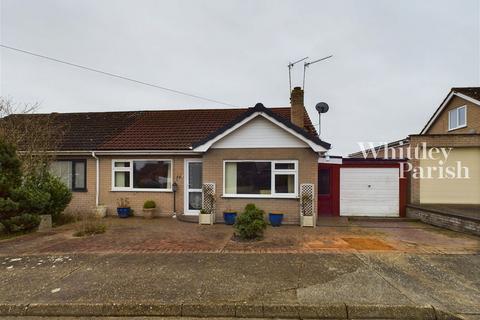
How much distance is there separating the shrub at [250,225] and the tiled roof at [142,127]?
4596mm

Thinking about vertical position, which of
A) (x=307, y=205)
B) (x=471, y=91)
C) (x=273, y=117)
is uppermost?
(x=471, y=91)

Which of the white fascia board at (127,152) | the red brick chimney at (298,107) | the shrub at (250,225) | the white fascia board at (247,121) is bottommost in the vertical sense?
the shrub at (250,225)

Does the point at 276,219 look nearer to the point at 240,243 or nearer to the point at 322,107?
the point at 240,243

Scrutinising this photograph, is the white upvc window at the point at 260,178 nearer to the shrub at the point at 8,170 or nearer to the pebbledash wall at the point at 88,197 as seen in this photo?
the pebbledash wall at the point at 88,197

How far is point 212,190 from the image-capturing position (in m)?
9.84

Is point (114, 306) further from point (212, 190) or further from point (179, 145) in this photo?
point (179, 145)

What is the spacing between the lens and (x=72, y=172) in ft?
38.6

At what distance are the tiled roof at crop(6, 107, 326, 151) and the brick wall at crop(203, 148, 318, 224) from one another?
151cm

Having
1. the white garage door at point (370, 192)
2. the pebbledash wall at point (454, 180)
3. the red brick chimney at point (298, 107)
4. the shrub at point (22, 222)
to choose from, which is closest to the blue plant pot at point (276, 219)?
the white garage door at point (370, 192)

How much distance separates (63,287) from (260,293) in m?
3.21

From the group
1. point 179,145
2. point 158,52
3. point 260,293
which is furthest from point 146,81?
point 260,293

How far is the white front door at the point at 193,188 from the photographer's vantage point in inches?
426

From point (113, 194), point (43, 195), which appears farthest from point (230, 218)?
point (43, 195)

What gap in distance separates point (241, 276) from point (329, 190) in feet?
26.1
